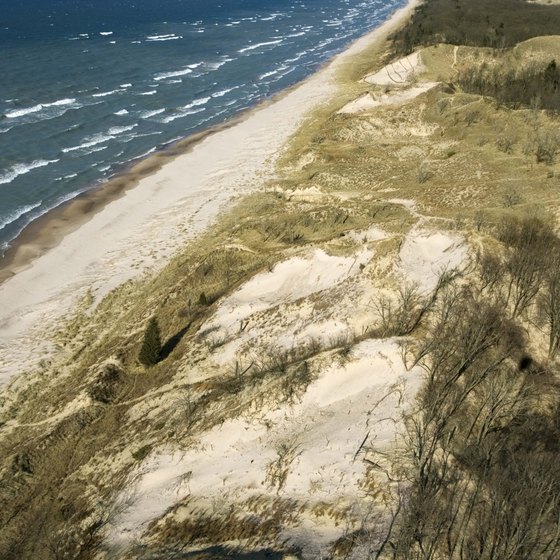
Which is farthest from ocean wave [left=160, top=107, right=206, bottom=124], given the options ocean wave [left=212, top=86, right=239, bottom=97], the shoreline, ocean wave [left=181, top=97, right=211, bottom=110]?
ocean wave [left=212, top=86, right=239, bottom=97]

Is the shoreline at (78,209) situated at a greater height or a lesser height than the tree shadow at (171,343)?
greater

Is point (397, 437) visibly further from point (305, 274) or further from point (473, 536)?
point (305, 274)

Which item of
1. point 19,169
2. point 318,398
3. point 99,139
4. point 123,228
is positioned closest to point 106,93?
point 99,139

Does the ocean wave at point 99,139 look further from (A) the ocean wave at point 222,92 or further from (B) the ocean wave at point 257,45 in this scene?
(B) the ocean wave at point 257,45

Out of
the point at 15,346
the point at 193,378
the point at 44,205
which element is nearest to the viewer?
the point at 193,378

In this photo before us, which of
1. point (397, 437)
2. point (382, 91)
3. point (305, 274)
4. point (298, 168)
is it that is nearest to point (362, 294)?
point (305, 274)

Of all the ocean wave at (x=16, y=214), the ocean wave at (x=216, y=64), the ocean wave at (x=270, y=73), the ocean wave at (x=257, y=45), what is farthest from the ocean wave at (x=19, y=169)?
the ocean wave at (x=257, y=45)
